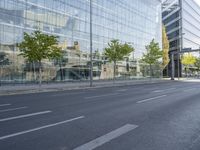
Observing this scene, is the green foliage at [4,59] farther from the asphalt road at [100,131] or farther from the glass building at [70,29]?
the asphalt road at [100,131]

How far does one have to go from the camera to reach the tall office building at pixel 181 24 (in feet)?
252

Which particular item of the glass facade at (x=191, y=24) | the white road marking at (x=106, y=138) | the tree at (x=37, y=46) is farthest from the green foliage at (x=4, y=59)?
the glass facade at (x=191, y=24)

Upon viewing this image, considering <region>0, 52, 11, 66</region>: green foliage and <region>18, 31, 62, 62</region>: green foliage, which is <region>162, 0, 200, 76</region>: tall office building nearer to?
<region>18, 31, 62, 62</region>: green foliage

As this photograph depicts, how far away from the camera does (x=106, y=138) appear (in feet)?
19.9

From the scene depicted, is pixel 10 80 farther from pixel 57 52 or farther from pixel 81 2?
pixel 81 2

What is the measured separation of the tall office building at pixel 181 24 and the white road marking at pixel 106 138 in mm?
69907

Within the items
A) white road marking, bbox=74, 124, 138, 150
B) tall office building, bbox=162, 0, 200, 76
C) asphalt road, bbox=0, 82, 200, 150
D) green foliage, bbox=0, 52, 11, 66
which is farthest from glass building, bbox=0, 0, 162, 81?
white road marking, bbox=74, 124, 138, 150

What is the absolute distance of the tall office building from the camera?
252 feet

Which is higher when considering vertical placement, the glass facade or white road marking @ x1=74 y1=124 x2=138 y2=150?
the glass facade

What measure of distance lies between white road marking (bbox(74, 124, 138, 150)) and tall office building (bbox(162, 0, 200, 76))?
69907 mm

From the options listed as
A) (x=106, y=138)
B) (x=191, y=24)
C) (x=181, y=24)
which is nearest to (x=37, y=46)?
(x=106, y=138)

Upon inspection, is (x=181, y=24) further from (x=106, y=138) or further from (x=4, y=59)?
(x=106, y=138)

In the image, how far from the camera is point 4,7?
95.1 feet

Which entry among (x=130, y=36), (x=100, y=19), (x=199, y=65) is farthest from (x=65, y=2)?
(x=199, y=65)
